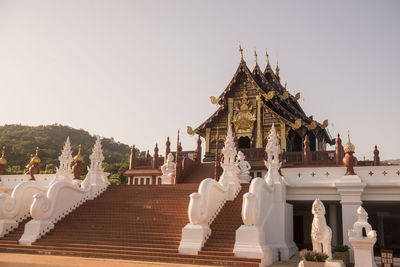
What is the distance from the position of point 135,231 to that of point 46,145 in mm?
47351

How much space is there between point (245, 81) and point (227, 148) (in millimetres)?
13164

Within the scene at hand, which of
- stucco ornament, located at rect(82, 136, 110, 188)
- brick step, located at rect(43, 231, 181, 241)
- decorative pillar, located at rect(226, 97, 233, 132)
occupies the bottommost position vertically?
brick step, located at rect(43, 231, 181, 241)

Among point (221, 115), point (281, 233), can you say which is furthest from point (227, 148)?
point (221, 115)

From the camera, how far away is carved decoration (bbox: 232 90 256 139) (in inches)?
1053

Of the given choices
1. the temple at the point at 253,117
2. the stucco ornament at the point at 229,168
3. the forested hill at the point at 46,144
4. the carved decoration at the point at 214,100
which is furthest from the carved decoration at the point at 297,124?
the forested hill at the point at 46,144

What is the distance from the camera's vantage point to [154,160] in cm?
2361

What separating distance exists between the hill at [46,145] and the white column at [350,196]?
30.7 metres

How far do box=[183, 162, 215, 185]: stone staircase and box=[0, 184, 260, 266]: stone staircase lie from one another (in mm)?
4706

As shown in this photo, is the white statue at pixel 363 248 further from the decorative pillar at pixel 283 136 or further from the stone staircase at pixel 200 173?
the decorative pillar at pixel 283 136

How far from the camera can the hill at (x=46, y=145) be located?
4812cm

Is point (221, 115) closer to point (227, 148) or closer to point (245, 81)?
point (245, 81)

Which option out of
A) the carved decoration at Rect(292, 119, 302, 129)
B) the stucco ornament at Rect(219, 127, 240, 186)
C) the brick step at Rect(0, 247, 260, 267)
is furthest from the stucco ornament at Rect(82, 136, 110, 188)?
the carved decoration at Rect(292, 119, 302, 129)

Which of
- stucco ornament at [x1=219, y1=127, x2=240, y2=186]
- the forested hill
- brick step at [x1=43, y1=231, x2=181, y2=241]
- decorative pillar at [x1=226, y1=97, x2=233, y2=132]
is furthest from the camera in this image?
the forested hill

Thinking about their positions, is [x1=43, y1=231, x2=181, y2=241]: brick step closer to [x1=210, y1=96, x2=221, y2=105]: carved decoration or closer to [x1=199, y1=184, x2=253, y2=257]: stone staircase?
[x1=199, y1=184, x2=253, y2=257]: stone staircase
